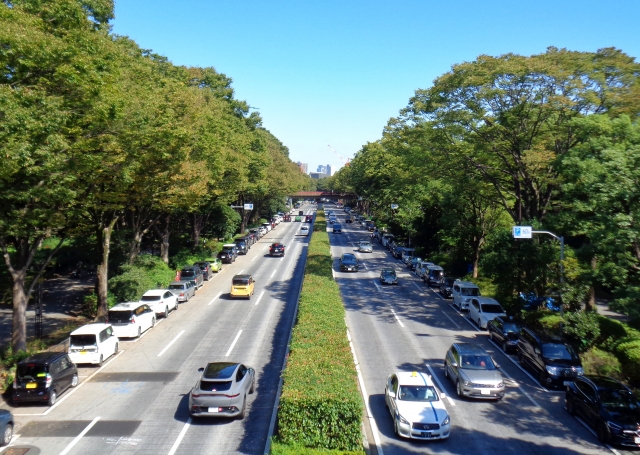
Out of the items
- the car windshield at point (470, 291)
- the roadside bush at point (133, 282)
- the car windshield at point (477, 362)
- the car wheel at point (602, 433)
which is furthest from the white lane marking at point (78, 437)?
the car windshield at point (470, 291)

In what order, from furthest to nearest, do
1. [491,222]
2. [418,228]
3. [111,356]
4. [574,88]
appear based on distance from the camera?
[418,228] → [491,222] → [574,88] → [111,356]

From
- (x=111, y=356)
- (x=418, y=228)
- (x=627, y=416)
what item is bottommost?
(x=111, y=356)

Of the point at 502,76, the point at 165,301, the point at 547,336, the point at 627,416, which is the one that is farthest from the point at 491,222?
the point at 627,416

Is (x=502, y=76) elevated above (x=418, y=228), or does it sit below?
above

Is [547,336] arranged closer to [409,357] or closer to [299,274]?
[409,357]

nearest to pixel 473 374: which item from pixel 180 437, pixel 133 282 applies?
pixel 180 437

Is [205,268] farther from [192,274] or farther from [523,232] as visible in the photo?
[523,232]
